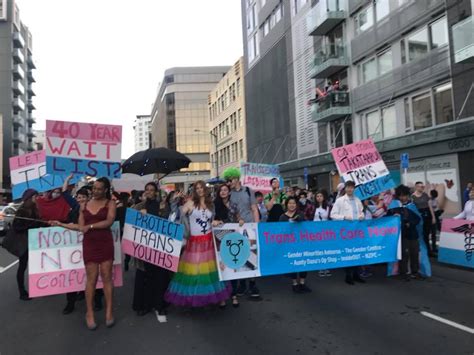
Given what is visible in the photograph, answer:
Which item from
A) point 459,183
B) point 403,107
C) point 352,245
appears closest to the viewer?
point 352,245

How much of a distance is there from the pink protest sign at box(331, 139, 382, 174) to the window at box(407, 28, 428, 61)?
13.4 metres

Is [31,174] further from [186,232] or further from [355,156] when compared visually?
[355,156]

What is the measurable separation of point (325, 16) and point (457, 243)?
20551 mm

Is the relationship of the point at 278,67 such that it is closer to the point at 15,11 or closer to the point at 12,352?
the point at 12,352

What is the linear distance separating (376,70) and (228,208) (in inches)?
764

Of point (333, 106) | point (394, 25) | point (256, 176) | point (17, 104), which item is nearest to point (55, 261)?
point (256, 176)

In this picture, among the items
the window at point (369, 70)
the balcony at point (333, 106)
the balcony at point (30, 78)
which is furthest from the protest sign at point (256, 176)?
the balcony at point (30, 78)

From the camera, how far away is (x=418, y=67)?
65.6ft

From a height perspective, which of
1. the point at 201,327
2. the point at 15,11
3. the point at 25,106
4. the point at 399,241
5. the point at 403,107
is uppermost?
the point at 15,11

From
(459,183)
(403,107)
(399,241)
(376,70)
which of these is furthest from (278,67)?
(399,241)

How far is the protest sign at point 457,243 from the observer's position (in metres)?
8.71

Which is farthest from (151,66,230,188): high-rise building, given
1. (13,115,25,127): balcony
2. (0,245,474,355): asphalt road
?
(0,245,474,355): asphalt road

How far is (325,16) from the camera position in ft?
86.2

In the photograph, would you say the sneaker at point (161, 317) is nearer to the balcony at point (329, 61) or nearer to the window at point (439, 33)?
the window at point (439, 33)
